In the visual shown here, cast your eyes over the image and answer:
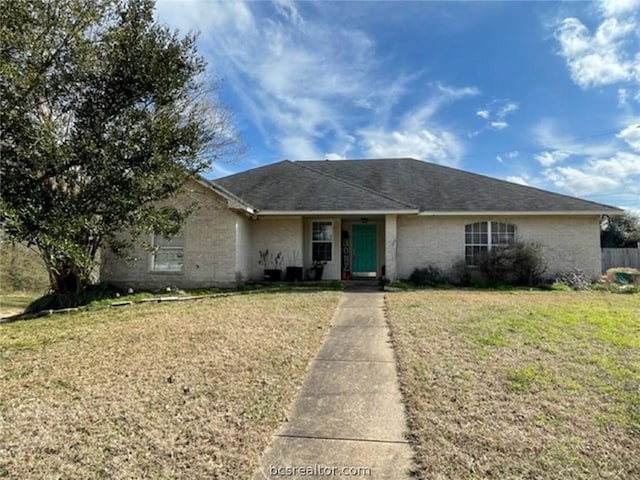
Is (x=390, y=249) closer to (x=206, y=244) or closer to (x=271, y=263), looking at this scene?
(x=271, y=263)

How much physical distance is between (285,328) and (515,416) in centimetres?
437

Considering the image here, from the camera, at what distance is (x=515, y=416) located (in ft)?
12.8

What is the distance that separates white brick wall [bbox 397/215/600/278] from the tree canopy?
29.8 ft

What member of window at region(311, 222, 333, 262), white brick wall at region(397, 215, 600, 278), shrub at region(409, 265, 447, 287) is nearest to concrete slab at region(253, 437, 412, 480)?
shrub at region(409, 265, 447, 287)

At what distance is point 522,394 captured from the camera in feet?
14.4

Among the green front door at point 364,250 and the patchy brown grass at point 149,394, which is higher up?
the green front door at point 364,250

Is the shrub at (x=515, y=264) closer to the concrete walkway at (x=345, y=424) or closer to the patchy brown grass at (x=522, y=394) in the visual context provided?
the patchy brown grass at (x=522, y=394)

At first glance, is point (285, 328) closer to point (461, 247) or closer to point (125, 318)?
point (125, 318)

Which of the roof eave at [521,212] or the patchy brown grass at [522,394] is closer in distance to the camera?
the patchy brown grass at [522,394]

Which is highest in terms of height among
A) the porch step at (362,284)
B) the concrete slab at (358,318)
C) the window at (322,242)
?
the window at (322,242)

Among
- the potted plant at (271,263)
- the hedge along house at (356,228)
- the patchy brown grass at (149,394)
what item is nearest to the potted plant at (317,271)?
the hedge along house at (356,228)

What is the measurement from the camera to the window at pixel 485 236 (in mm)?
15666

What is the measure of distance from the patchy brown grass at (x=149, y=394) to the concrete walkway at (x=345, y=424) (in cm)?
20

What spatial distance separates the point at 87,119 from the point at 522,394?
888cm
